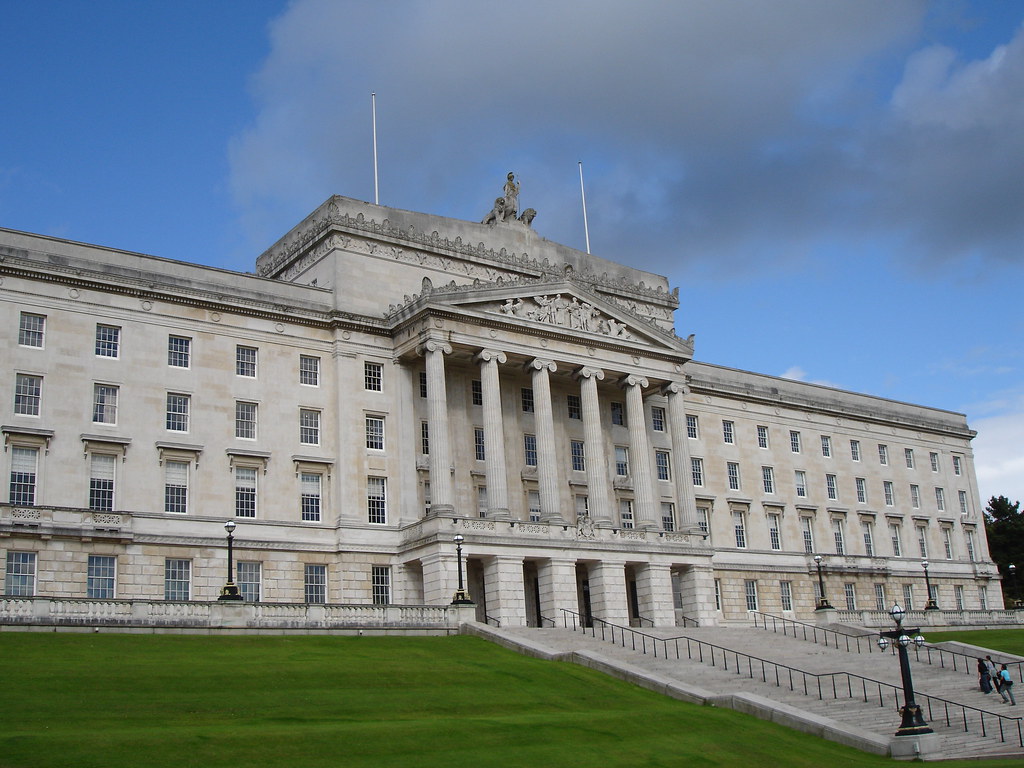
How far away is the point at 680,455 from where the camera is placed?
72062 millimetres

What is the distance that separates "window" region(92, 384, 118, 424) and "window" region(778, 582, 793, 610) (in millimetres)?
45664

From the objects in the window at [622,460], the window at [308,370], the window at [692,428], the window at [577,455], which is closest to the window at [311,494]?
the window at [308,370]

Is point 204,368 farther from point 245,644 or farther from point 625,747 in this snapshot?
point 625,747

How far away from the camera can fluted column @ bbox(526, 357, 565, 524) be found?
63.3 metres

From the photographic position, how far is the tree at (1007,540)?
112 metres

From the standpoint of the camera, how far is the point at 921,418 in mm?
96812

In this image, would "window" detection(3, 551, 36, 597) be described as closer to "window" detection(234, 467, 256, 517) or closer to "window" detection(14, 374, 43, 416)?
"window" detection(14, 374, 43, 416)

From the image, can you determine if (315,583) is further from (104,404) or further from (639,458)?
(639,458)

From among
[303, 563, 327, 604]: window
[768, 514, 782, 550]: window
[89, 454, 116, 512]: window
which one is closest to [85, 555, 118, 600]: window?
[89, 454, 116, 512]: window

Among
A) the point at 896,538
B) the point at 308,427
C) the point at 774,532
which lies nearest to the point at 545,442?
the point at 308,427

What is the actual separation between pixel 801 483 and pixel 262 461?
4236 centimetres

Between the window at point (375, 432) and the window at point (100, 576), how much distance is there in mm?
14629

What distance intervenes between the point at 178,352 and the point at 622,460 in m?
27.7

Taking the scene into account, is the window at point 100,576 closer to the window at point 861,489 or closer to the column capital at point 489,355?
the column capital at point 489,355
